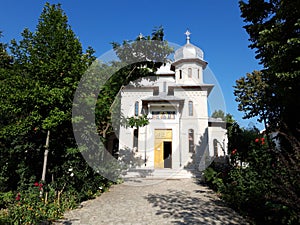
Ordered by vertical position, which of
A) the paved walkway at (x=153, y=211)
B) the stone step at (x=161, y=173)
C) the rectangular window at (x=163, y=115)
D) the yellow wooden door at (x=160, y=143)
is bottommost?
the paved walkway at (x=153, y=211)

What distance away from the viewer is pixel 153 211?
21.6 feet

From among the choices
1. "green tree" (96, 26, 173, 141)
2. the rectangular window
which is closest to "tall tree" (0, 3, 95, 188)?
"green tree" (96, 26, 173, 141)

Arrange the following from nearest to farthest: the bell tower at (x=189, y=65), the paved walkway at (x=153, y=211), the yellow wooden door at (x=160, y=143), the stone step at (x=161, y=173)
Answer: the paved walkway at (x=153, y=211)
the stone step at (x=161, y=173)
the yellow wooden door at (x=160, y=143)
the bell tower at (x=189, y=65)

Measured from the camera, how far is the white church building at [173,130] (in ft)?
58.4

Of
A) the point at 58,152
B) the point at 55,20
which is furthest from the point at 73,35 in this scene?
the point at 58,152

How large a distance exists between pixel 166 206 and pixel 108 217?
2.19 m

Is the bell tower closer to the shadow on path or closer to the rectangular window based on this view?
the rectangular window

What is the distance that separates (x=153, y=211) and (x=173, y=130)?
39.8 feet

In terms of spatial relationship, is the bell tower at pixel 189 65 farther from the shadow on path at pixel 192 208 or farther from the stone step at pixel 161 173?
the shadow on path at pixel 192 208

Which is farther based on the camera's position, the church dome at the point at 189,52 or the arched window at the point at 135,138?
the church dome at the point at 189,52

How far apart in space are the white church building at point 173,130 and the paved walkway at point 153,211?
8303 mm

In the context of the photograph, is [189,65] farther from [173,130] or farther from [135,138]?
[135,138]

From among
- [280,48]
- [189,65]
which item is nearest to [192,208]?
[280,48]

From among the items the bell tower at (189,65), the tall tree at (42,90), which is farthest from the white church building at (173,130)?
the tall tree at (42,90)
